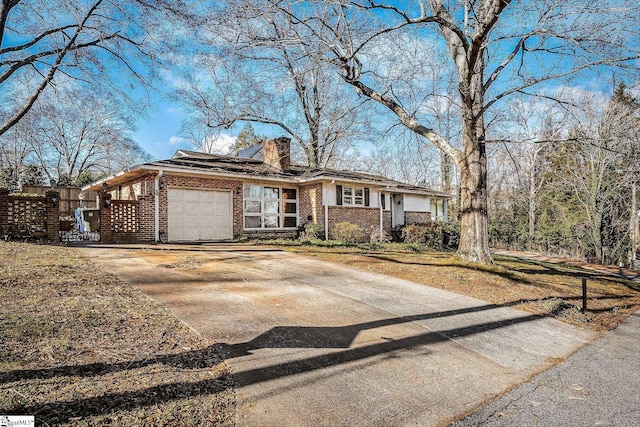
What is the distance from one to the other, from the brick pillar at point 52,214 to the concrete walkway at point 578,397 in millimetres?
12587

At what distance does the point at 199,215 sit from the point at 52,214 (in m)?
4.58

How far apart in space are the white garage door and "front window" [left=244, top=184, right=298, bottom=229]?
0.97 meters

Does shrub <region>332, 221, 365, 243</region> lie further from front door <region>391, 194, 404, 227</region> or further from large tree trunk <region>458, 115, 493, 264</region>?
large tree trunk <region>458, 115, 493, 264</region>

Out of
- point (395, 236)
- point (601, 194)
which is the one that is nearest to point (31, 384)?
point (395, 236)

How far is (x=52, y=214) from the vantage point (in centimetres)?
1099

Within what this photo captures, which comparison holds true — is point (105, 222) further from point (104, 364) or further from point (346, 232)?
point (104, 364)

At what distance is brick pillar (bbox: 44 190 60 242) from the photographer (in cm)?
1087

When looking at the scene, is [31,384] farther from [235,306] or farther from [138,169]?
[138,169]

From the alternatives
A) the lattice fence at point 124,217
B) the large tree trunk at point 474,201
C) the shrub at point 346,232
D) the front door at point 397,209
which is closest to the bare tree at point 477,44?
the large tree trunk at point 474,201

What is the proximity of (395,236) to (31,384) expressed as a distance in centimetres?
1859

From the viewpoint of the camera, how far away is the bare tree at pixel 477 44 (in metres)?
7.83

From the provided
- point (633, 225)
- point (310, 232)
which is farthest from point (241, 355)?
point (633, 225)

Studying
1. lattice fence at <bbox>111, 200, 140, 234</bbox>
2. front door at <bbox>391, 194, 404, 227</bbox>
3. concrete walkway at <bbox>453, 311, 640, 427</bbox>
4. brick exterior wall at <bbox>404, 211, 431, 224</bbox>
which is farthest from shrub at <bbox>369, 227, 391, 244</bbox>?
concrete walkway at <bbox>453, 311, 640, 427</bbox>

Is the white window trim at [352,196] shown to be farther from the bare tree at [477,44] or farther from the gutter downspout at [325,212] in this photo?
the bare tree at [477,44]
